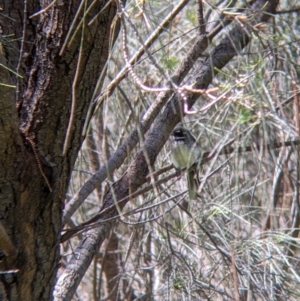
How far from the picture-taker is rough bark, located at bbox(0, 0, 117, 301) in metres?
1.75

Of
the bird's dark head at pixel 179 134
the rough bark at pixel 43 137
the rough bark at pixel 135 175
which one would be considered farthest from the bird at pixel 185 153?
the rough bark at pixel 43 137

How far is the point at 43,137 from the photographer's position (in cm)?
182

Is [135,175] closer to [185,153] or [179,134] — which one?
[185,153]

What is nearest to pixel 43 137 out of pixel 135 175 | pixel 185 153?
pixel 135 175

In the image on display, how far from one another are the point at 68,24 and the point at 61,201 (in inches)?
20.6

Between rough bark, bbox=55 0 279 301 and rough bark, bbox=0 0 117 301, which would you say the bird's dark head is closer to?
rough bark, bbox=55 0 279 301

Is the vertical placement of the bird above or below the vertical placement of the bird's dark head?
below

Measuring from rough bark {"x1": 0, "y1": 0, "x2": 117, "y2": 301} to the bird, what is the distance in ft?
2.20

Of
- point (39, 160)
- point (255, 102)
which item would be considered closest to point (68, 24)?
point (39, 160)

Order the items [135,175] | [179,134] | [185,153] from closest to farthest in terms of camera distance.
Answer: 1. [135,175]
2. [185,153]
3. [179,134]

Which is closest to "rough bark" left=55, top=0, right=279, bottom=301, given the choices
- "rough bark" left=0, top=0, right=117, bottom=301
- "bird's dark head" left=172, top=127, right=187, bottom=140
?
"rough bark" left=0, top=0, right=117, bottom=301

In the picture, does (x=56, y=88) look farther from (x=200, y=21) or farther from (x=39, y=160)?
(x=200, y=21)

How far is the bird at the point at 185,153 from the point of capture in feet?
8.18

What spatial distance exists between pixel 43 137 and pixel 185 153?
1016 millimetres
